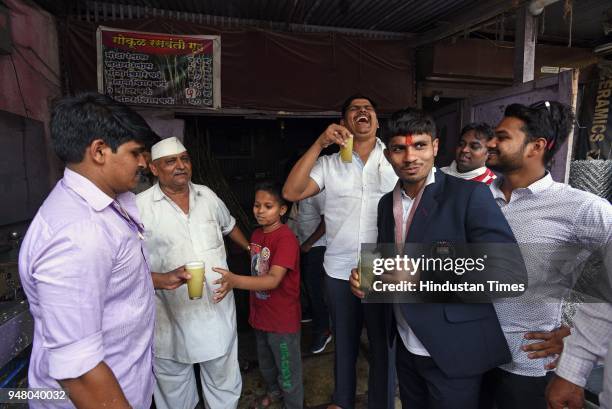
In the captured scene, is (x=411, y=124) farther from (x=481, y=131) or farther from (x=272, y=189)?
(x=481, y=131)

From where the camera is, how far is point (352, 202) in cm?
214

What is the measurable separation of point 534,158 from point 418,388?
1.31 m

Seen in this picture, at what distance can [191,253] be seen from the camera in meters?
2.12

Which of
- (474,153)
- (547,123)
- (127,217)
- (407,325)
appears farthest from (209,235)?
(474,153)

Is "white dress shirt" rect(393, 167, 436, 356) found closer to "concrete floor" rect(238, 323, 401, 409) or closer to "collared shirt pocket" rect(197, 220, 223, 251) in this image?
Answer: "collared shirt pocket" rect(197, 220, 223, 251)

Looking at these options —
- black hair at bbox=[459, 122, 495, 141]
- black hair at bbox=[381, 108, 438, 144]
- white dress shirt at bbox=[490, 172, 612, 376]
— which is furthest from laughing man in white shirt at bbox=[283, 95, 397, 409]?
black hair at bbox=[459, 122, 495, 141]

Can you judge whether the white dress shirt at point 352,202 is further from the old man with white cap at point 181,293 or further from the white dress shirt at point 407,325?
the old man with white cap at point 181,293

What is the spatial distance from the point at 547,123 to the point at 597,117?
201 inches

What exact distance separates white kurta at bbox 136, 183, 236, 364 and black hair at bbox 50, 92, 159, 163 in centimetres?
101

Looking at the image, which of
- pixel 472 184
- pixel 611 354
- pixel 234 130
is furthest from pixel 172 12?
pixel 611 354

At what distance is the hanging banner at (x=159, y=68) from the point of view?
3.73 m

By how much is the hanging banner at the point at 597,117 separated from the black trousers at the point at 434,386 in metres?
5.59

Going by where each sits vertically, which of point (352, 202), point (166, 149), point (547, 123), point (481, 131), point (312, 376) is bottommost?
point (312, 376)

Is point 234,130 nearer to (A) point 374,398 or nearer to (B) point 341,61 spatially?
(B) point 341,61
